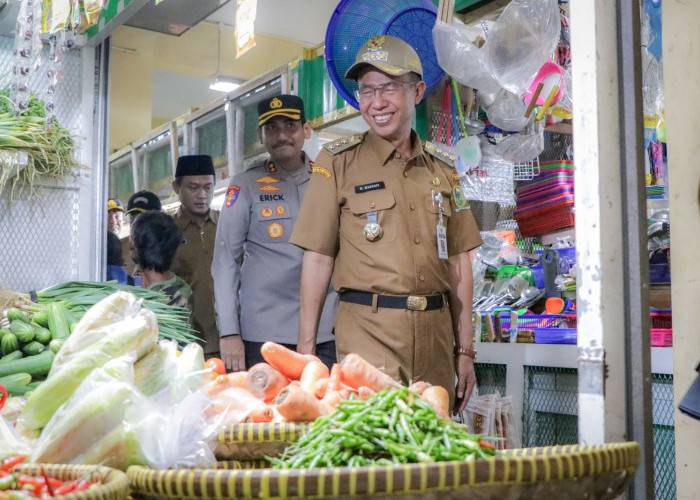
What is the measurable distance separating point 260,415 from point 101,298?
1.45 m

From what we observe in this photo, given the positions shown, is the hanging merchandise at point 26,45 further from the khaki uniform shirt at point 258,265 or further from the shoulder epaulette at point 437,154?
the shoulder epaulette at point 437,154

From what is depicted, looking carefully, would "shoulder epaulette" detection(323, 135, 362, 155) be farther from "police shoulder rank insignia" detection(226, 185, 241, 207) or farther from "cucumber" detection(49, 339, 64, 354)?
"cucumber" detection(49, 339, 64, 354)

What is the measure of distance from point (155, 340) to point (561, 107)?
2.75 meters

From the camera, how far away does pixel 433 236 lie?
9.46ft

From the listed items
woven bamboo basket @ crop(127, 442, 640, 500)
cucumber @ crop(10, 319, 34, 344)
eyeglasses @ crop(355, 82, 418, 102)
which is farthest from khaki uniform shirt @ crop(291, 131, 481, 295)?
woven bamboo basket @ crop(127, 442, 640, 500)

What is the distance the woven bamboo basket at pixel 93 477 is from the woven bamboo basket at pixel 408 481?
5cm

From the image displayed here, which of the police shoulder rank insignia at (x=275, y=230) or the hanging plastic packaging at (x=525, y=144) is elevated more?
the hanging plastic packaging at (x=525, y=144)

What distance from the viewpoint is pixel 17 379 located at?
235cm

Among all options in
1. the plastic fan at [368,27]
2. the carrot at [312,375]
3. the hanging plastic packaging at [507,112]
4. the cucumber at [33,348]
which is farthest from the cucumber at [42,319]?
the hanging plastic packaging at [507,112]

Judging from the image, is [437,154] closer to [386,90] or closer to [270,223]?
Answer: [386,90]

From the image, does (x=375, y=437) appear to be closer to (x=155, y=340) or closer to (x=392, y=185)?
(x=155, y=340)

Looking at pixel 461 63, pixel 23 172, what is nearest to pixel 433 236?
pixel 461 63

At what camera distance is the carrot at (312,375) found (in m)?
1.84

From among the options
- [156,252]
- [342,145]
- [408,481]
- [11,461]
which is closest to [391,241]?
[342,145]
